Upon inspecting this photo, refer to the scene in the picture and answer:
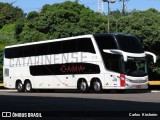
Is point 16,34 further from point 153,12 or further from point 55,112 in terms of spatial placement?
point 55,112

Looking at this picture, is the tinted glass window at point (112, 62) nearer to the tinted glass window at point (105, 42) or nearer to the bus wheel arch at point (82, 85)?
the tinted glass window at point (105, 42)

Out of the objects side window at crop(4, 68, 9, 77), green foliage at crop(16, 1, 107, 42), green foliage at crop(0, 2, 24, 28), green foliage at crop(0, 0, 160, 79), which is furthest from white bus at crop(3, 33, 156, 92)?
green foliage at crop(0, 2, 24, 28)

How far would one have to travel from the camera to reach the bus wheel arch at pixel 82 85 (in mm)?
34469

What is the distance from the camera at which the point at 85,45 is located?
33688 millimetres

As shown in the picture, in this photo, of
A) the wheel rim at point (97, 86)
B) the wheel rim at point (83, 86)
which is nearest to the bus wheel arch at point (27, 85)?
the wheel rim at point (83, 86)

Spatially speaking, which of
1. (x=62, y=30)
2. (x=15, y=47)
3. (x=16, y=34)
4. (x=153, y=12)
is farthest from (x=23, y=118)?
(x=16, y=34)

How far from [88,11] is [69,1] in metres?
3.07

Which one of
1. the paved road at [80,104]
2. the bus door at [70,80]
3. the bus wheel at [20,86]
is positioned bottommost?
the paved road at [80,104]

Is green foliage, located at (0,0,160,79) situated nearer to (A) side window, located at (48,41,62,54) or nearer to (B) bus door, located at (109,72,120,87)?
(A) side window, located at (48,41,62,54)

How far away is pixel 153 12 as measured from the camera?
199 feet

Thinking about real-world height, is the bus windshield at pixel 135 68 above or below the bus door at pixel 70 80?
above

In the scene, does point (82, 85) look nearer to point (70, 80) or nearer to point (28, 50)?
point (70, 80)

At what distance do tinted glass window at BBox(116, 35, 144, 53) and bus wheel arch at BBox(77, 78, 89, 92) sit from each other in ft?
13.3

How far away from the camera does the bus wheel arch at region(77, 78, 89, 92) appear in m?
34.5
